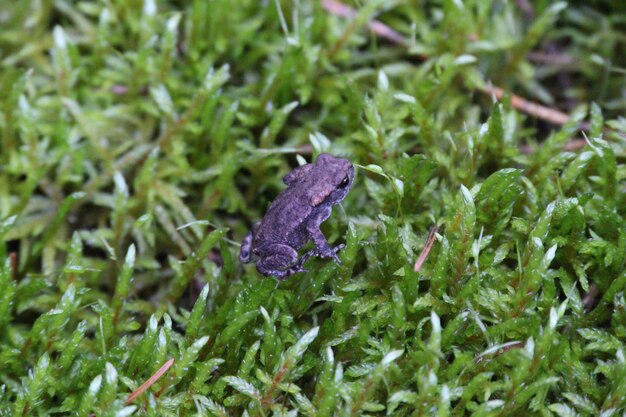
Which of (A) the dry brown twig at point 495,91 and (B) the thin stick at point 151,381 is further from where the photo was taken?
(A) the dry brown twig at point 495,91

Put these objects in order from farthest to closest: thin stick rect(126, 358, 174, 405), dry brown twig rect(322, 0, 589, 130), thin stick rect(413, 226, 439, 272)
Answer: dry brown twig rect(322, 0, 589, 130)
thin stick rect(413, 226, 439, 272)
thin stick rect(126, 358, 174, 405)

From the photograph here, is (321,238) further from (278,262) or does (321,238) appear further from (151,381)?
(151,381)

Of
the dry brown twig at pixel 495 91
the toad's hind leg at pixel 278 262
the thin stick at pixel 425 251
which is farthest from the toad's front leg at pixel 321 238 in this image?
the dry brown twig at pixel 495 91

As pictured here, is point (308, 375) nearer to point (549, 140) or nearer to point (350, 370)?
point (350, 370)

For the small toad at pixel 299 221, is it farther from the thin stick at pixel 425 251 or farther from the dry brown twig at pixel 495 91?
the dry brown twig at pixel 495 91

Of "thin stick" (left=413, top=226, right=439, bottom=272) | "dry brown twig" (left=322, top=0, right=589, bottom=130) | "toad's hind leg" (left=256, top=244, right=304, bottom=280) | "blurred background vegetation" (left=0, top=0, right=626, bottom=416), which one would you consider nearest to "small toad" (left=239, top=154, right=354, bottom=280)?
"toad's hind leg" (left=256, top=244, right=304, bottom=280)

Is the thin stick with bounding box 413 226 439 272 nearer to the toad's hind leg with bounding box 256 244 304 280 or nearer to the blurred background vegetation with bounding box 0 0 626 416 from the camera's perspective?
the blurred background vegetation with bounding box 0 0 626 416

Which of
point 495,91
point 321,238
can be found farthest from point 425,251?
point 495,91

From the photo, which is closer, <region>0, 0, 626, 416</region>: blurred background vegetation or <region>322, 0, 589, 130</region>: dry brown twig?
<region>0, 0, 626, 416</region>: blurred background vegetation
